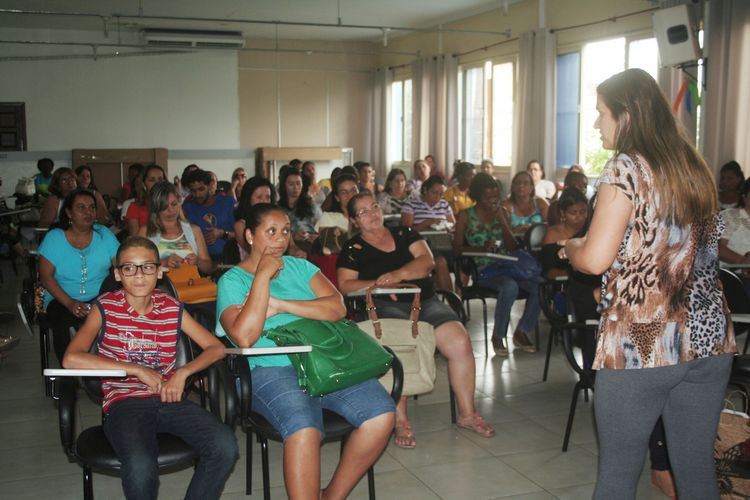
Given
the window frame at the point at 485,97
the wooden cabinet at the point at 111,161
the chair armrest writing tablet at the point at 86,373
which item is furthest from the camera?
the wooden cabinet at the point at 111,161

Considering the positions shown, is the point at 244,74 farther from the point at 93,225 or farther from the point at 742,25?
the point at 93,225

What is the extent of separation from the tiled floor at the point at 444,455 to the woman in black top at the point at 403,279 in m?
0.12

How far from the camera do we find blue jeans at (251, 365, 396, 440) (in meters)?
2.59

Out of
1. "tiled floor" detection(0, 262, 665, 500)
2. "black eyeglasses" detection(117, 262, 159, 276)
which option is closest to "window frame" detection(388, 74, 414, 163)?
"tiled floor" detection(0, 262, 665, 500)

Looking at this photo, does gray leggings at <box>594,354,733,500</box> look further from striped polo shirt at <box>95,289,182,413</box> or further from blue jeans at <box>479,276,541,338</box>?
blue jeans at <box>479,276,541,338</box>

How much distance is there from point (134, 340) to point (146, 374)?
0.17 meters

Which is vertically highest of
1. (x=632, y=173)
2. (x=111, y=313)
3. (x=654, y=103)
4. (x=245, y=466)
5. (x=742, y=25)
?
(x=742, y=25)

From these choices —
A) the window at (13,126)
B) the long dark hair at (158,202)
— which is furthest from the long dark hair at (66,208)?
the window at (13,126)

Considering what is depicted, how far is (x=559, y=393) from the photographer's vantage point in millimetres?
4402

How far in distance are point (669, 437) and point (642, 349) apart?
281 mm

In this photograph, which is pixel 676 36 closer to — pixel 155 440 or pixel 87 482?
→ pixel 155 440

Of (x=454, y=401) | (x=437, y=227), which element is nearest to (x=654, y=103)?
(x=454, y=401)

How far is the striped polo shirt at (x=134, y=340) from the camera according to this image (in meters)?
2.68

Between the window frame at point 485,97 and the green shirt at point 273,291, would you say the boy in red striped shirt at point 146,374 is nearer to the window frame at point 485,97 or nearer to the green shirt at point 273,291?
the green shirt at point 273,291
